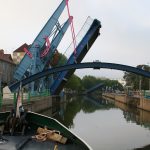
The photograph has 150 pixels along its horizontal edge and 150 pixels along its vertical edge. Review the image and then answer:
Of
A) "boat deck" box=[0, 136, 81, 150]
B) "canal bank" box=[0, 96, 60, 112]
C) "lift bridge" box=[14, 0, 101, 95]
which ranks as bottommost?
"boat deck" box=[0, 136, 81, 150]

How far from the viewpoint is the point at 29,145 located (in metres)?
8.69

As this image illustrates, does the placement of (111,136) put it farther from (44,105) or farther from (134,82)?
(134,82)

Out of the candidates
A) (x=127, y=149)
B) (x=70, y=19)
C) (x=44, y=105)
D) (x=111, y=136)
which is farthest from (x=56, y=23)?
(x=127, y=149)

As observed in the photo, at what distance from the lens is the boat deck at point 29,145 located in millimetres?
8327

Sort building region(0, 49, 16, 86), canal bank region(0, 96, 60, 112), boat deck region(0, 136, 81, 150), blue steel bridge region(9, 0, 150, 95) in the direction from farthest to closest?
1. building region(0, 49, 16, 86)
2. blue steel bridge region(9, 0, 150, 95)
3. canal bank region(0, 96, 60, 112)
4. boat deck region(0, 136, 81, 150)

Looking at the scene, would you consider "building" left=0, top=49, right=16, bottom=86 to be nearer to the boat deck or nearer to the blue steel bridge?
the blue steel bridge

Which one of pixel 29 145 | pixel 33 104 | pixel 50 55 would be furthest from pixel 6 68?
pixel 29 145

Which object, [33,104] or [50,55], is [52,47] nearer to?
[50,55]

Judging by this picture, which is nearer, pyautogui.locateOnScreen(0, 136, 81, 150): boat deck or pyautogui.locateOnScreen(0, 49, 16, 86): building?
pyautogui.locateOnScreen(0, 136, 81, 150): boat deck

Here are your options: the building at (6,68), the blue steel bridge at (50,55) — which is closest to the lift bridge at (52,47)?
the blue steel bridge at (50,55)

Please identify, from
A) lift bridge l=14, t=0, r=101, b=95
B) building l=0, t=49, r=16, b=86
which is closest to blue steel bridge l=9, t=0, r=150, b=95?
lift bridge l=14, t=0, r=101, b=95

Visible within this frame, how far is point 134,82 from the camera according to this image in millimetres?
84500

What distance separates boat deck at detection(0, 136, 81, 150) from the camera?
8327mm

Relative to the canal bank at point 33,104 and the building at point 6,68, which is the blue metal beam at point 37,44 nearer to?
the canal bank at point 33,104
